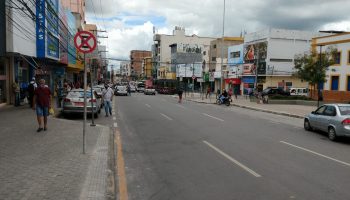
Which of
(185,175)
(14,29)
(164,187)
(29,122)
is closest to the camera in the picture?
(164,187)

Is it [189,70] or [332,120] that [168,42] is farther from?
[332,120]

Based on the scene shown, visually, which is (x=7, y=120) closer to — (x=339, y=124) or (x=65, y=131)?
(x=65, y=131)

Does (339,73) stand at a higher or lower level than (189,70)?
lower

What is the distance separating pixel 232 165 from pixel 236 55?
195 feet

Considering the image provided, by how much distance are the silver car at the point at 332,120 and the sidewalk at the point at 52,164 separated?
8.18 m

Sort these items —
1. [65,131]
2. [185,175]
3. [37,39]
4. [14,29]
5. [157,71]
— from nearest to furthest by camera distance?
[185,175] → [65,131] → [14,29] → [37,39] → [157,71]

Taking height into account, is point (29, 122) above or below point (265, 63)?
below

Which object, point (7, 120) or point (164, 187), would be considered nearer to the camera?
point (164, 187)

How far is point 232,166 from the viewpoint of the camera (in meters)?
8.79

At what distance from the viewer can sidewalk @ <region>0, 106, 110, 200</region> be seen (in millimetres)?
6075

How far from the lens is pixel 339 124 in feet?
44.9

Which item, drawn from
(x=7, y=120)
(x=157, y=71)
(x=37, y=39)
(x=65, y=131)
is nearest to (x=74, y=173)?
(x=65, y=131)

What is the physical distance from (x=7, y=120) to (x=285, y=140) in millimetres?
10859

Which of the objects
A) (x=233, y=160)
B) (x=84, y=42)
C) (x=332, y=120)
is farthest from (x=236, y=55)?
(x=84, y=42)
